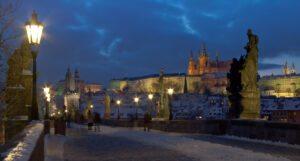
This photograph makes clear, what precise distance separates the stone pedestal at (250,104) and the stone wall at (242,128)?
99 centimetres

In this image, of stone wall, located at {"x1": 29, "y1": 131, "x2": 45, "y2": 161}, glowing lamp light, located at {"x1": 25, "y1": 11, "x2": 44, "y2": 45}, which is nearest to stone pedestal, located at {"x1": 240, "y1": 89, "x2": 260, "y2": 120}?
glowing lamp light, located at {"x1": 25, "y1": 11, "x2": 44, "y2": 45}

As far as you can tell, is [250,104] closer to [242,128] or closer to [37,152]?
[242,128]

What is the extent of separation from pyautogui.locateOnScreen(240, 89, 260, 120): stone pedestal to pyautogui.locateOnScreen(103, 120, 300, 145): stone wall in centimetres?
99

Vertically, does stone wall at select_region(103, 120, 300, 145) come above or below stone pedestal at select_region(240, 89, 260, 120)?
below

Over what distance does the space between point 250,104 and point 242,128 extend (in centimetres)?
196

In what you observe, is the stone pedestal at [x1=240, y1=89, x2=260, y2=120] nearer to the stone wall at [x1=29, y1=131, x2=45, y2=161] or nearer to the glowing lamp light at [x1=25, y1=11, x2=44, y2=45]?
the glowing lamp light at [x1=25, y1=11, x2=44, y2=45]

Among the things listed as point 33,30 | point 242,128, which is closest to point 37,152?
point 33,30

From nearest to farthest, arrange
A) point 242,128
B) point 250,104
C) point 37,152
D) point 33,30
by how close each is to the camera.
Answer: point 37,152 < point 33,30 < point 242,128 < point 250,104

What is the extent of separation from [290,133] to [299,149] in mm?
1716

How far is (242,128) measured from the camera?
1778cm

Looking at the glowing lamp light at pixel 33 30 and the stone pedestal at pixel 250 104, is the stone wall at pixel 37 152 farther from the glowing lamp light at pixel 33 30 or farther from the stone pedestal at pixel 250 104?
the stone pedestal at pixel 250 104

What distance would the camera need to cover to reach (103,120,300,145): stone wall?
14.1 m

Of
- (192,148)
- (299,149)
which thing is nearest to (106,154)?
(192,148)

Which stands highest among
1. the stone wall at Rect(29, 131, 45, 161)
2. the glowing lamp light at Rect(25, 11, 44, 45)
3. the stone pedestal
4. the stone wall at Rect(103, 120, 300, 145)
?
the glowing lamp light at Rect(25, 11, 44, 45)
